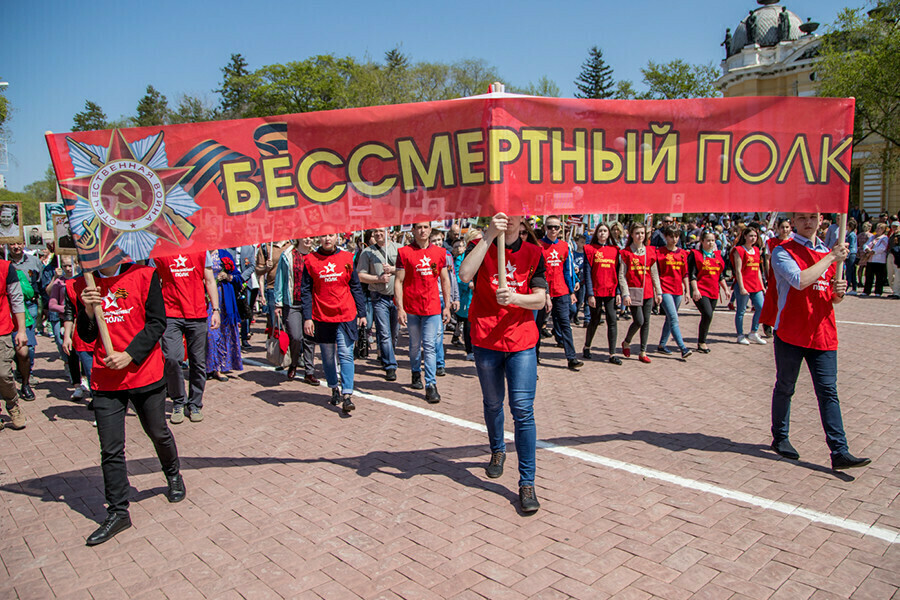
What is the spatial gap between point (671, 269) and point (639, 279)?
27.6 inches

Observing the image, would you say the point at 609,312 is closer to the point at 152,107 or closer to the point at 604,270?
the point at 604,270

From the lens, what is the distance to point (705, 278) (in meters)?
10.3

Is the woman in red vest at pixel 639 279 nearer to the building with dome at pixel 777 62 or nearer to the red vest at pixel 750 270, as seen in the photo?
the red vest at pixel 750 270

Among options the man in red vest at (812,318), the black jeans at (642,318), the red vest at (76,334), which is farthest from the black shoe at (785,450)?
the red vest at (76,334)

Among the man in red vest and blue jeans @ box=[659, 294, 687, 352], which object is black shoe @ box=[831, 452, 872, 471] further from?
blue jeans @ box=[659, 294, 687, 352]

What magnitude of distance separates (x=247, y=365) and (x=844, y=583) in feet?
28.5

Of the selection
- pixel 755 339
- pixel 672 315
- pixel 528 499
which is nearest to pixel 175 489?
pixel 528 499

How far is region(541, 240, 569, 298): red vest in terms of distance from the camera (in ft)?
30.1

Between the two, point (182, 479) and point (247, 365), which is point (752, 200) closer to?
point (182, 479)

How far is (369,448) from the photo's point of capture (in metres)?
5.87

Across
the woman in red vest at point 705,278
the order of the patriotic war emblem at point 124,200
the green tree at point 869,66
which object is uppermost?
the green tree at point 869,66

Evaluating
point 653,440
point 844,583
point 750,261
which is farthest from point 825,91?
point 844,583

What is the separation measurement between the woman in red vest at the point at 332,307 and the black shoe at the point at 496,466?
7.96 feet

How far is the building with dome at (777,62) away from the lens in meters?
43.6
